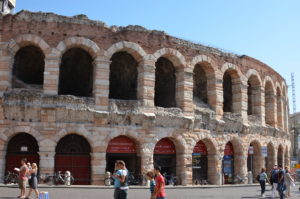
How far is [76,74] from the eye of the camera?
24.5 metres

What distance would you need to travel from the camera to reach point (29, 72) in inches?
922

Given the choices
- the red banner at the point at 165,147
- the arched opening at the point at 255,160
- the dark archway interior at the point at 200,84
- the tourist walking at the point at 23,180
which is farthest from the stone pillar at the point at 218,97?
the tourist walking at the point at 23,180

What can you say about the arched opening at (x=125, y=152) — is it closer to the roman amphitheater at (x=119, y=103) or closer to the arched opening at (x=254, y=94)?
the roman amphitheater at (x=119, y=103)

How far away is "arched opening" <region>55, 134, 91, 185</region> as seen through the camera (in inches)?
805

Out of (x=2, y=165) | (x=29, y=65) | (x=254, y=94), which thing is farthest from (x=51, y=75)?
(x=254, y=94)

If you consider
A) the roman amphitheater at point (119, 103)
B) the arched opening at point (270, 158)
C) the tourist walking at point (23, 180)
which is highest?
the roman amphitheater at point (119, 103)

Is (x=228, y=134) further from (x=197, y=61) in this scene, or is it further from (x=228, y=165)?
(x=197, y=61)

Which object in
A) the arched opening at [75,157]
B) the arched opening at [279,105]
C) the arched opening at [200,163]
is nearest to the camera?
the arched opening at [75,157]

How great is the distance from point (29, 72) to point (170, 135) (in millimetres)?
9415

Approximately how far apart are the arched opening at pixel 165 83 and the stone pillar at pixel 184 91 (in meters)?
1.69

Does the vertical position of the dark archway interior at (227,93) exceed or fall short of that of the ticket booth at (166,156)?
it exceeds it

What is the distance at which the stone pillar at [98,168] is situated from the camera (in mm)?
20156

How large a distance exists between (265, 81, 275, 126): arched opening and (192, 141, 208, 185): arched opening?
8.23 metres

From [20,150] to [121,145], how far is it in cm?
541
